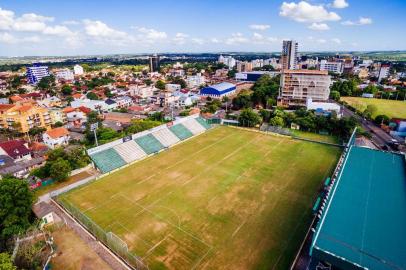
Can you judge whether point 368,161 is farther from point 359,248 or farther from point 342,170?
point 359,248

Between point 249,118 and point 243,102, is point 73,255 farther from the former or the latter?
point 243,102

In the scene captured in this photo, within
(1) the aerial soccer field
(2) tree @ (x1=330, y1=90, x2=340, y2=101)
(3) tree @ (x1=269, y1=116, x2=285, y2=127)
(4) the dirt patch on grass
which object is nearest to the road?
(1) the aerial soccer field

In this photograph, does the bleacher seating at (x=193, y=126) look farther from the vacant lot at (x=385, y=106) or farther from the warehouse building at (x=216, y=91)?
the vacant lot at (x=385, y=106)

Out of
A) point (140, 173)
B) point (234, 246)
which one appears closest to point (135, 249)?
point (234, 246)

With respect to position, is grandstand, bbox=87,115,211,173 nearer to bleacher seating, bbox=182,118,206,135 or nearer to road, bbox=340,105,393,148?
bleacher seating, bbox=182,118,206,135

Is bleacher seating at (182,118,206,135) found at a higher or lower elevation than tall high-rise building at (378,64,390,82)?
lower


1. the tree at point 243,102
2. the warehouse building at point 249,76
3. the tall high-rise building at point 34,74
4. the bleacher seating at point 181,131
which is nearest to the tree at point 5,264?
the bleacher seating at point 181,131
